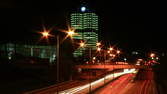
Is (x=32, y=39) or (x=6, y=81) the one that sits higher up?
(x=32, y=39)

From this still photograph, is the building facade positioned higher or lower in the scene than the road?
higher

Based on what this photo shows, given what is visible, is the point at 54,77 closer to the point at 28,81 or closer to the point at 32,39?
the point at 28,81

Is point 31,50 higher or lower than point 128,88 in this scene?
higher

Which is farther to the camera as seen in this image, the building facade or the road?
the building facade

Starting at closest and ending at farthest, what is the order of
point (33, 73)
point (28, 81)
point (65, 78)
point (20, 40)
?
point (28, 81) → point (33, 73) → point (65, 78) → point (20, 40)

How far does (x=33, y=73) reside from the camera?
9194 cm

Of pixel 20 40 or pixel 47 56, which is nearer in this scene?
pixel 20 40

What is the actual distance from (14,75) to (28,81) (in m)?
6.03

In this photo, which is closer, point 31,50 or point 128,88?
point 128,88

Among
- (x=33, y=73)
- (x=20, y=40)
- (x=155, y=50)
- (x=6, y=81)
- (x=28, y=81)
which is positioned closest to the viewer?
(x=6, y=81)

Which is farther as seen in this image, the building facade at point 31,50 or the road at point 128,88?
the building facade at point 31,50

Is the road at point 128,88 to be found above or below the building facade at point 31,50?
below

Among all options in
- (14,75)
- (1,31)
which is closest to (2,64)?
(14,75)

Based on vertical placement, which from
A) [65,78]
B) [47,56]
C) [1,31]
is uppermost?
[1,31]
